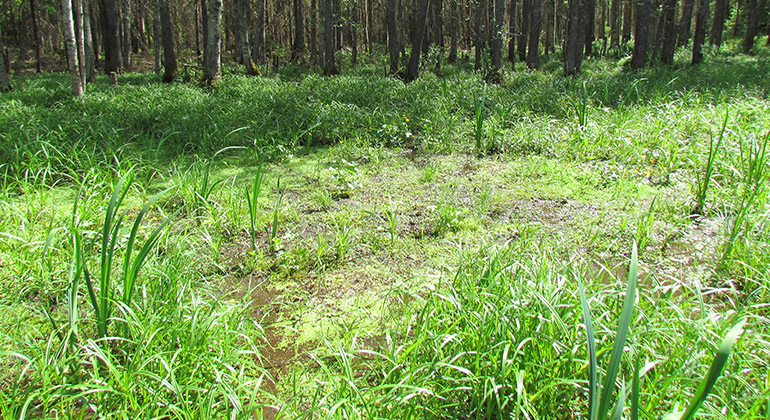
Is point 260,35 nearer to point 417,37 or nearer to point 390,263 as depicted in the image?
point 417,37

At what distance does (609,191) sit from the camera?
443 cm

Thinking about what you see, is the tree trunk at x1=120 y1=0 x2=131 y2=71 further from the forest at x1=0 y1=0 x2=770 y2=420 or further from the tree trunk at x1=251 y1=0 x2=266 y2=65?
the forest at x1=0 y1=0 x2=770 y2=420

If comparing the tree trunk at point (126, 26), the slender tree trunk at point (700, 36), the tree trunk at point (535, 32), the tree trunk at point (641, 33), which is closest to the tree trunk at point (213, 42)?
the tree trunk at point (126, 26)

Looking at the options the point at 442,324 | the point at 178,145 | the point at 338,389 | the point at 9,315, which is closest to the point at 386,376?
the point at 338,389

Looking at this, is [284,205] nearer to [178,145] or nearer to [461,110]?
[178,145]

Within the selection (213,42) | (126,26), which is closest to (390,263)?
(213,42)

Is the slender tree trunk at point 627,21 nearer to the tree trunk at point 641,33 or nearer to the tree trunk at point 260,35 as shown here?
the tree trunk at point 641,33

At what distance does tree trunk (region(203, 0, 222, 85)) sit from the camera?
34.0 feet

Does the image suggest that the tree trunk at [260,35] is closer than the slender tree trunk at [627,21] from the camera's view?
Yes

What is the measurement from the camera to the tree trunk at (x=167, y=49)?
12.3 meters

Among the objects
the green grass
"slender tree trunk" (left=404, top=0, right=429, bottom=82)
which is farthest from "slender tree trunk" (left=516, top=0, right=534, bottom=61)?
the green grass

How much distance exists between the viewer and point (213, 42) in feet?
34.9

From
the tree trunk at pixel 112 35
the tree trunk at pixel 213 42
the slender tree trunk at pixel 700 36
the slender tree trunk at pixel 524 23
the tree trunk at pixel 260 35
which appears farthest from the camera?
the slender tree trunk at pixel 524 23

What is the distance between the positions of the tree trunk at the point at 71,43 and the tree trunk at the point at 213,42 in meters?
2.90
